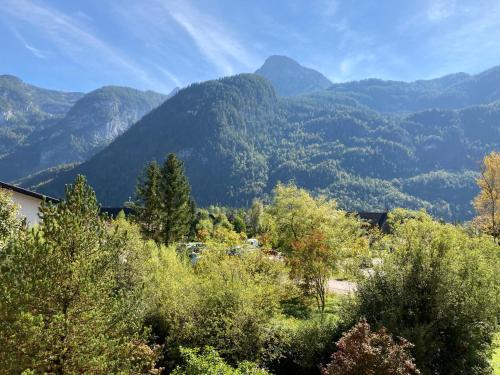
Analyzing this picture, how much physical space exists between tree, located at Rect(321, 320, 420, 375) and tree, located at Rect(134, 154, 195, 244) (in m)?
37.4

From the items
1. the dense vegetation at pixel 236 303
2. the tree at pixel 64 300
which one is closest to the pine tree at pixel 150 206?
the dense vegetation at pixel 236 303

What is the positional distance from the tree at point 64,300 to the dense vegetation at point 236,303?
0.04m

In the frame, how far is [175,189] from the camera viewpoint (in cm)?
5091

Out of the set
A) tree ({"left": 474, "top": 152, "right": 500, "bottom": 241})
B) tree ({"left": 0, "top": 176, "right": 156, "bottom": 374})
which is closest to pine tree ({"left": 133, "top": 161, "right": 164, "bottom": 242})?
tree ({"left": 474, "top": 152, "right": 500, "bottom": 241})

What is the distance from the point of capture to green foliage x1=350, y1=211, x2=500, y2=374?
53.6 ft

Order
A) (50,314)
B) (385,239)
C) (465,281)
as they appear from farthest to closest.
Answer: (385,239), (465,281), (50,314)

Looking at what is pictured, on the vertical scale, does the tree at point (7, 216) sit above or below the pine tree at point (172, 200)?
below

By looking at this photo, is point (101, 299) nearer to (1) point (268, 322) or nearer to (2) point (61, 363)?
(2) point (61, 363)

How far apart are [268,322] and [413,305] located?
254 inches

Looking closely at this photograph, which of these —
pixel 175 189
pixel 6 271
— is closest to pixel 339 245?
pixel 6 271

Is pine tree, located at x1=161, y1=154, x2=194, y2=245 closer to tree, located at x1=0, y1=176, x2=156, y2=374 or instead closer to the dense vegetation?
the dense vegetation

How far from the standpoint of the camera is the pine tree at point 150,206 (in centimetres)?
4897

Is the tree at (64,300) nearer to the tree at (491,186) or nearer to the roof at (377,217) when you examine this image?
the tree at (491,186)

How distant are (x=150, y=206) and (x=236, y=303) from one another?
31.7 meters
